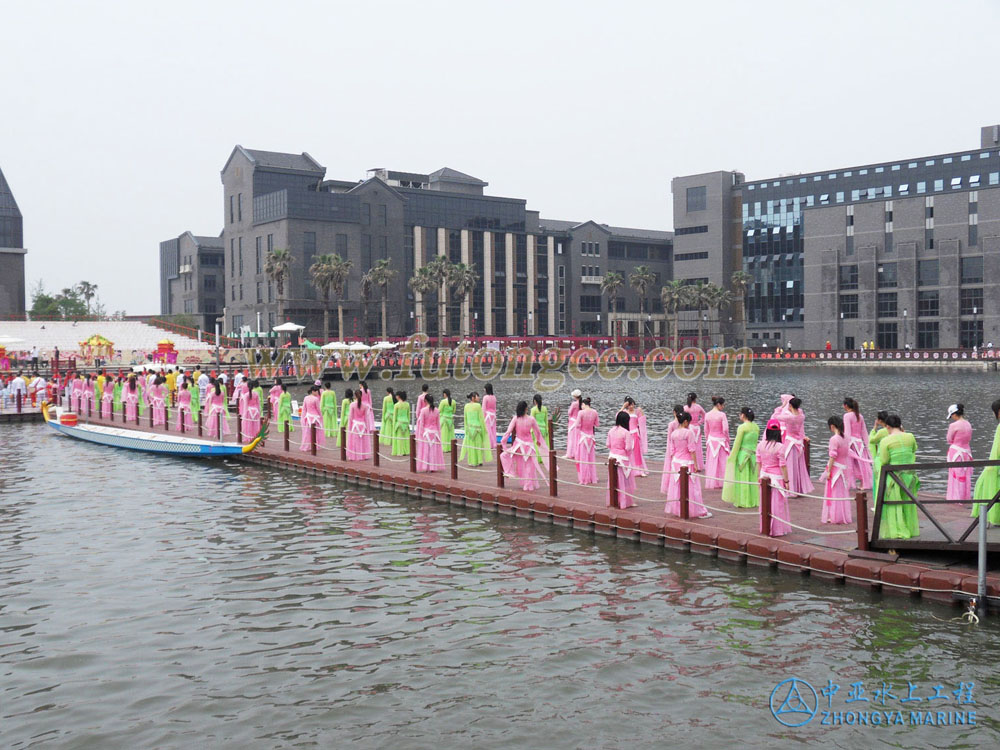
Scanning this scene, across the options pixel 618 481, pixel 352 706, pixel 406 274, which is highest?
pixel 406 274

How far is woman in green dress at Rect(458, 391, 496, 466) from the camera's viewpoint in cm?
2180

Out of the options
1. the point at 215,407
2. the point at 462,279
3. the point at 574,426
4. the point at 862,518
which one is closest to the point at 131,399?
the point at 215,407

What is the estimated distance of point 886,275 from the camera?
95.6 metres

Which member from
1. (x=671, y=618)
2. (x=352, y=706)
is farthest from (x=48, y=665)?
(x=671, y=618)

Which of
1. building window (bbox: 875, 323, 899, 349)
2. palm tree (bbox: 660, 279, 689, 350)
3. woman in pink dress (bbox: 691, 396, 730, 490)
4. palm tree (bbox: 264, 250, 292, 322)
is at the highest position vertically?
palm tree (bbox: 264, 250, 292, 322)

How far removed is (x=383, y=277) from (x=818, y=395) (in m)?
52.8

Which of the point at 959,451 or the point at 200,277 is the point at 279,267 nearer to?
the point at 200,277

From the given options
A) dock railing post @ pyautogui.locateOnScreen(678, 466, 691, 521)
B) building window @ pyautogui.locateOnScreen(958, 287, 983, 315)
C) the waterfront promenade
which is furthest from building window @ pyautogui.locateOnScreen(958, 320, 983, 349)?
dock railing post @ pyautogui.locateOnScreen(678, 466, 691, 521)

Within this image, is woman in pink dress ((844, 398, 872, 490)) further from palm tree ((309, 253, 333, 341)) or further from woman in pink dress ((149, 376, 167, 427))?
palm tree ((309, 253, 333, 341))

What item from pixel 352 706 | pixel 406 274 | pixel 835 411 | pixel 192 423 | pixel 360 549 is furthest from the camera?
pixel 406 274

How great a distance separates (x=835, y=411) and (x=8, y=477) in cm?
3435

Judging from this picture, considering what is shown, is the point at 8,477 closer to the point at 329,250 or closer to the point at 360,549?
the point at 360,549

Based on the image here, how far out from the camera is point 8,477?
24719 mm

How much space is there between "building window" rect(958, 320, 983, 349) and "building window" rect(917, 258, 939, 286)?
5.08 meters
